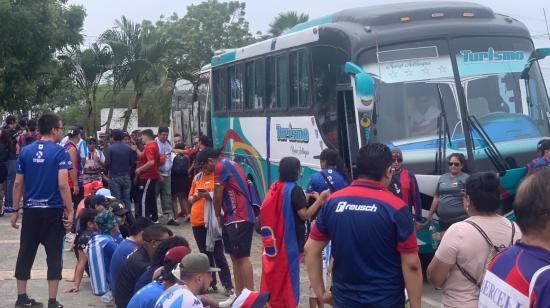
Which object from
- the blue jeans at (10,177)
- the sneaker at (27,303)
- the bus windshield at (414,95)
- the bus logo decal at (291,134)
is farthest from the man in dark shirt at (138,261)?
the blue jeans at (10,177)

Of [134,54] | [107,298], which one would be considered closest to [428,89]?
[107,298]

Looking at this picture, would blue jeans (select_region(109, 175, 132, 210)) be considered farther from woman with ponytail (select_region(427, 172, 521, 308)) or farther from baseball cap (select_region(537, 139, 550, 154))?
woman with ponytail (select_region(427, 172, 521, 308))

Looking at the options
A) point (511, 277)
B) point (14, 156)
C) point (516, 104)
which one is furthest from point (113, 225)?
point (14, 156)

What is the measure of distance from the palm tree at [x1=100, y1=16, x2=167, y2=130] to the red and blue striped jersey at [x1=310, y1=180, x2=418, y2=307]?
72.8 ft

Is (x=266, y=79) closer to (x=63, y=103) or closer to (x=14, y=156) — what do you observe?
(x=14, y=156)

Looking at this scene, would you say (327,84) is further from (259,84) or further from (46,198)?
(46,198)

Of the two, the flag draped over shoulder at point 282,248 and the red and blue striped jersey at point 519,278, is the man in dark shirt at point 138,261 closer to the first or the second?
the flag draped over shoulder at point 282,248

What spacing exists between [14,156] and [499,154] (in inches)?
396

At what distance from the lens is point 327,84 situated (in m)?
11.8

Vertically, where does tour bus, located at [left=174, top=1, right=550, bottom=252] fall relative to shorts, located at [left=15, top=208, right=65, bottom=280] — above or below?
above

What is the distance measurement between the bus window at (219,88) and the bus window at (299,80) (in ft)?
13.3

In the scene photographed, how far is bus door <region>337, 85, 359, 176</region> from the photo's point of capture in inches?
424

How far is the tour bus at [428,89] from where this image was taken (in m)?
9.95

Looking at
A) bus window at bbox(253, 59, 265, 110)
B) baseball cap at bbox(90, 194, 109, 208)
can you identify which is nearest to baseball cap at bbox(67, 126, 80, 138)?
baseball cap at bbox(90, 194, 109, 208)
